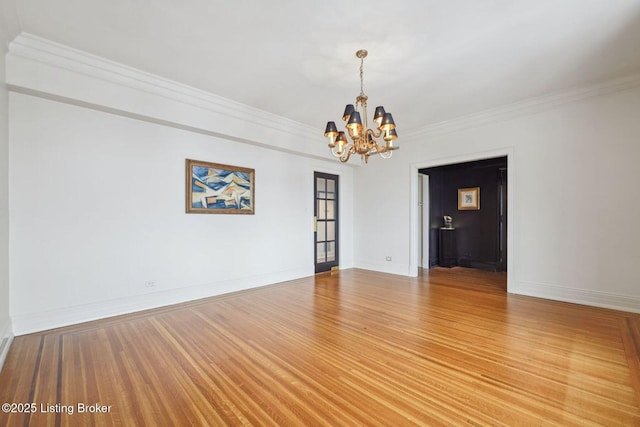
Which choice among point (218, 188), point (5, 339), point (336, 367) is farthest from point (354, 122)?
point (5, 339)

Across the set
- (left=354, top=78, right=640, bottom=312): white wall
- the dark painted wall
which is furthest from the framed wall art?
the dark painted wall

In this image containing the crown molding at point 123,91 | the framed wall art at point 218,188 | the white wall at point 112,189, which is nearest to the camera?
the crown molding at point 123,91

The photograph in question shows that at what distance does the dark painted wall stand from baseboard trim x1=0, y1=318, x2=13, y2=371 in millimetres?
7249

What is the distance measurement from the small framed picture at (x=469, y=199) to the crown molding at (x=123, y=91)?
500 centimetres

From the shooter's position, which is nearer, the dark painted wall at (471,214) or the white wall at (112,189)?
the white wall at (112,189)

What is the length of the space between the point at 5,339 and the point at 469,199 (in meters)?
8.23

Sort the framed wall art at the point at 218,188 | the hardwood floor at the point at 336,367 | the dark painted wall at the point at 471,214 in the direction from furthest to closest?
the dark painted wall at the point at 471,214
the framed wall art at the point at 218,188
the hardwood floor at the point at 336,367

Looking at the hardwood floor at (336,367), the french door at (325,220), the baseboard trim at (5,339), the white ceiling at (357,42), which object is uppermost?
the white ceiling at (357,42)

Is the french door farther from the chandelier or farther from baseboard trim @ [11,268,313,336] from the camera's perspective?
the chandelier

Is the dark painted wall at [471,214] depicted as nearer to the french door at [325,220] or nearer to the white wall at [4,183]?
the french door at [325,220]

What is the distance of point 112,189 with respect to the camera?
11.8ft

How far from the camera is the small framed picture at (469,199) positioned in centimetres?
693

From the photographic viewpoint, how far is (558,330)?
308 centimetres

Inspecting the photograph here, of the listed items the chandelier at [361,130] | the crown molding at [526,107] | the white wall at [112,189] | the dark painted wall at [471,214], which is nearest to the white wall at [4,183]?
the white wall at [112,189]
